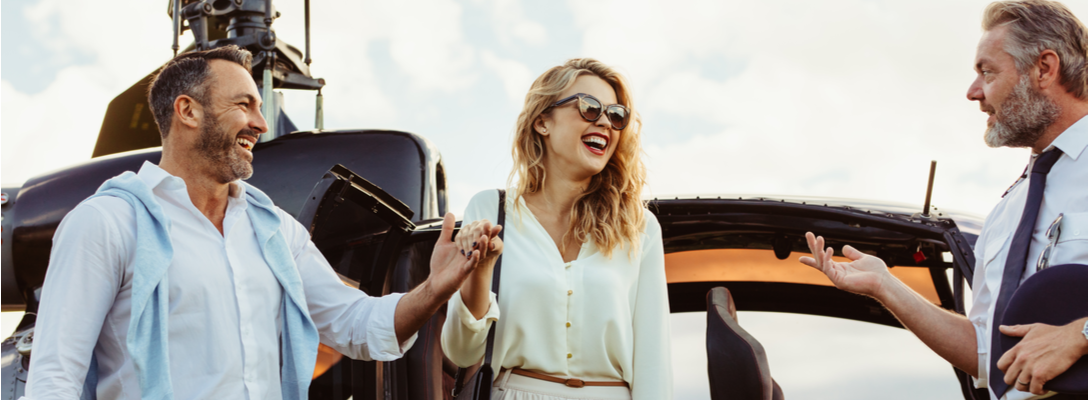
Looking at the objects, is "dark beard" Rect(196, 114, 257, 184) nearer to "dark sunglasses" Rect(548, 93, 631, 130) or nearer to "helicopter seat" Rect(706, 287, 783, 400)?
"dark sunglasses" Rect(548, 93, 631, 130)

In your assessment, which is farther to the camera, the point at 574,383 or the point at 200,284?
the point at 574,383

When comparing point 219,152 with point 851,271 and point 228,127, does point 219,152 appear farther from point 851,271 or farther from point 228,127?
point 851,271

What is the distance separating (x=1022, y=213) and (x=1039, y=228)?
0.06 m

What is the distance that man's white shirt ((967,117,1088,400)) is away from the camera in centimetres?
185

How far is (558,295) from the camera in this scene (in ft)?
7.00

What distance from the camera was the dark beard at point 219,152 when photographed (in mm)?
2081

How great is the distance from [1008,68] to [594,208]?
3.98 feet

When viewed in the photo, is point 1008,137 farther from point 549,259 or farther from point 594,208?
point 549,259

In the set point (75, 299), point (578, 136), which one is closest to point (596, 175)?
point (578, 136)

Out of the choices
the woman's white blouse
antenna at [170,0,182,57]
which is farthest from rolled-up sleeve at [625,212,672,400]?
antenna at [170,0,182,57]

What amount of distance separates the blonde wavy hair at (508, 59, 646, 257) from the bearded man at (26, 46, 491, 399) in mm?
425

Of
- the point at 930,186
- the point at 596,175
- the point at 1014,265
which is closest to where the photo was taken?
the point at 1014,265

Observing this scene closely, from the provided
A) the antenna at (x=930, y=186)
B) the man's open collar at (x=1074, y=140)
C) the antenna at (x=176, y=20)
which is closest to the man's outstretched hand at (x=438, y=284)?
the man's open collar at (x=1074, y=140)

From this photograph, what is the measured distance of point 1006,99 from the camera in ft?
6.93
